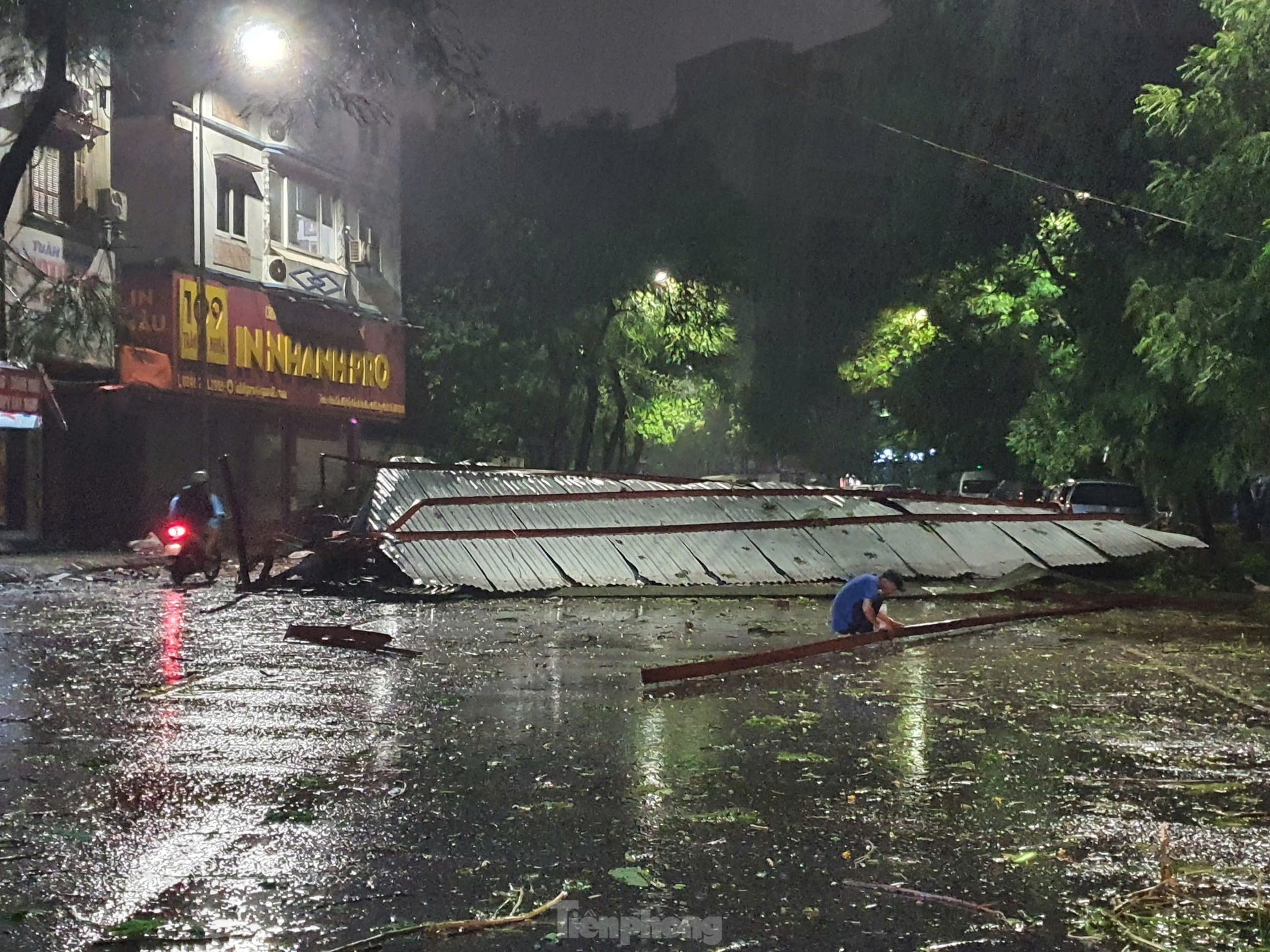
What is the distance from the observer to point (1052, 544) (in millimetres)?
20844

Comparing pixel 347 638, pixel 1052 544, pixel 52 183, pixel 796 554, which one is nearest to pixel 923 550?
pixel 796 554

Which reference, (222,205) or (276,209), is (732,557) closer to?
(222,205)

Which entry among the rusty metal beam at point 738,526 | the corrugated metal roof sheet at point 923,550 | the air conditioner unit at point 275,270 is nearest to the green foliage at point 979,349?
the rusty metal beam at point 738,526

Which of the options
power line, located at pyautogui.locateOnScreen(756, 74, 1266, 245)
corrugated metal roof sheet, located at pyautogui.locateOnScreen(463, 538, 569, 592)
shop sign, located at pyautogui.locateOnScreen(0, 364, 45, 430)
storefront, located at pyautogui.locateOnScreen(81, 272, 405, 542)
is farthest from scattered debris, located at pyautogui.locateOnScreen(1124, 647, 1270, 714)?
storefront, located at pyautogui.locateOnScreen(81, 272, 405, 542)

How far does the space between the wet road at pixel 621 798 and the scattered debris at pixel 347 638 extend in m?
0.21

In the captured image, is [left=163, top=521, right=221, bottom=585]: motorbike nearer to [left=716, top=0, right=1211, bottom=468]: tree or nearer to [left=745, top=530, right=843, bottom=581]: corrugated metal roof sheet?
[left=745, top=530, right=843, bottom=581]: corrugated metal roof sheet

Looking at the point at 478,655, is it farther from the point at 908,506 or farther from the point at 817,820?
the point at 908,506

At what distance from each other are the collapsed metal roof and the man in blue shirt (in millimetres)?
6105

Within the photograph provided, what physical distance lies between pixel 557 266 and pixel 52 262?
15535 millimetres

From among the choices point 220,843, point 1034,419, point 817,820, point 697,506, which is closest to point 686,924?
point 817,820

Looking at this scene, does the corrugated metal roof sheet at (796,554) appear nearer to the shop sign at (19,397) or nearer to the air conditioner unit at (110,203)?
the shop sign at (19,397)

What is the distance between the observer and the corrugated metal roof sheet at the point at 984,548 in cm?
2000

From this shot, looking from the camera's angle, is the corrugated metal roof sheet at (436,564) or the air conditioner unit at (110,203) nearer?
the corrugated metal roof sheet at (436,564)

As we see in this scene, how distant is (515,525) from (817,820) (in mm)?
13568
